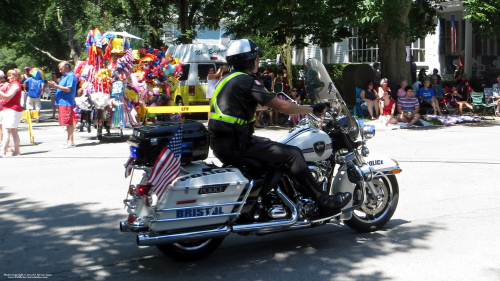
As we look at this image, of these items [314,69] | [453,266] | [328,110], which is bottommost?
[453,266]

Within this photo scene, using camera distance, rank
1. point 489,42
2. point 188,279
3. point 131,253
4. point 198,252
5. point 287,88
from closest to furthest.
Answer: point 188,279, point 198,252, point 131,253, point 287,88, point 489,42

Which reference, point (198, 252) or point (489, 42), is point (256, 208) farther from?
point (489, 42)

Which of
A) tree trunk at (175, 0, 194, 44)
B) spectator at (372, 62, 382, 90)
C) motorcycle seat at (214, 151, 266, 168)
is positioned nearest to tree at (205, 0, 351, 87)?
spectator at (372, 62, 382, 90)

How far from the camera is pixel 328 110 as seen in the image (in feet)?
17.8

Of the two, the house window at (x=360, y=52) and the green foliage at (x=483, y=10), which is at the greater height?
the green foliage at (x=483, y=10)

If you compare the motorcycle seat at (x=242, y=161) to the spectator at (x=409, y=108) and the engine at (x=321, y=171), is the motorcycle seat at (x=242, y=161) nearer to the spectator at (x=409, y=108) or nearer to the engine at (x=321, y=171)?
the engine at (x=321, y=171)

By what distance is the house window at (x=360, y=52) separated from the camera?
94.9ft

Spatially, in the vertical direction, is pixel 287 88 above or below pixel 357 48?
below

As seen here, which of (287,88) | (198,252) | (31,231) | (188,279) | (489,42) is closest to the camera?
(188,279)

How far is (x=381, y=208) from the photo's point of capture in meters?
5.86

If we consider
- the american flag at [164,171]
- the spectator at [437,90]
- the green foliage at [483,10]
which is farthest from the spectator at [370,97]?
the american flag at [164,171]

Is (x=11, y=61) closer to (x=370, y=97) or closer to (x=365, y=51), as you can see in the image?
(x=365, y=51)

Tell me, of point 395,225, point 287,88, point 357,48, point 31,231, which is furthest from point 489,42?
point 31,231

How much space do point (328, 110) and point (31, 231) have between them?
136 inches
